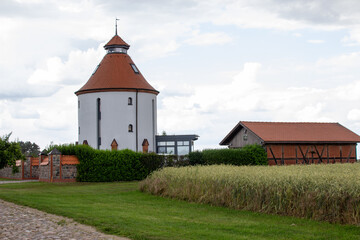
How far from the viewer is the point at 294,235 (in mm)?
12727

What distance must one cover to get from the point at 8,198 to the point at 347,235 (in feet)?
45.3

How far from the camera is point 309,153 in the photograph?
4478 centimetres

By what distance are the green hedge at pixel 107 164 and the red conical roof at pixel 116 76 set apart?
785 inches

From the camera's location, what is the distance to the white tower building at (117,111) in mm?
57156

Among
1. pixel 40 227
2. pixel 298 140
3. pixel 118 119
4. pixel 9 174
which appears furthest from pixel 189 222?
pixel 118 119

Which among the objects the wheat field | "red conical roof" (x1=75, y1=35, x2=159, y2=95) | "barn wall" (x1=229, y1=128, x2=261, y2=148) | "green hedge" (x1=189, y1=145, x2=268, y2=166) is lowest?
the wheat field

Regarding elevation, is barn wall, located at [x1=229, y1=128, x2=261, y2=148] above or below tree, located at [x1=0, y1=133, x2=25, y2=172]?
above

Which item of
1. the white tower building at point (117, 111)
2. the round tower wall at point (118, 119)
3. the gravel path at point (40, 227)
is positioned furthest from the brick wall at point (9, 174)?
the gravel path at point (40, 227)

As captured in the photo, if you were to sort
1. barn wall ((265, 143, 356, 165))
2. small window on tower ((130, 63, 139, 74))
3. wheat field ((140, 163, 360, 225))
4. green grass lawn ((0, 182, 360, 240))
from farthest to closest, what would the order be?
small window on tower ((130, 63, 139, 74)), barn wall ((265, 143, 356, 165)), wheat field ((140, 163, 360, 225)), green grass lawn ((0, 182, 360, 240))

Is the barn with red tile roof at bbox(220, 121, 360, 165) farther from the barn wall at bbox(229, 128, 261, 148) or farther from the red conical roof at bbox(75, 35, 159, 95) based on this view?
the red conical roof at bbox(75, 35, 159, 95)

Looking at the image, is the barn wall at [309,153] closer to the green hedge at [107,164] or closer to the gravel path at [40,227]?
the green hedge at [107,164]

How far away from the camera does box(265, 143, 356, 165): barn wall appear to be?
43062 mm

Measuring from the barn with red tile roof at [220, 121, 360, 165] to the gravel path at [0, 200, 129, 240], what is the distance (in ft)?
94.3

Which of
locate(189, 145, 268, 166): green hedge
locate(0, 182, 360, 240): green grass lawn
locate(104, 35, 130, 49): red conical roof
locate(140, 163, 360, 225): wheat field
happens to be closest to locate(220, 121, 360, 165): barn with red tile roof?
locate(189, 145, 268, 166): green hedge
